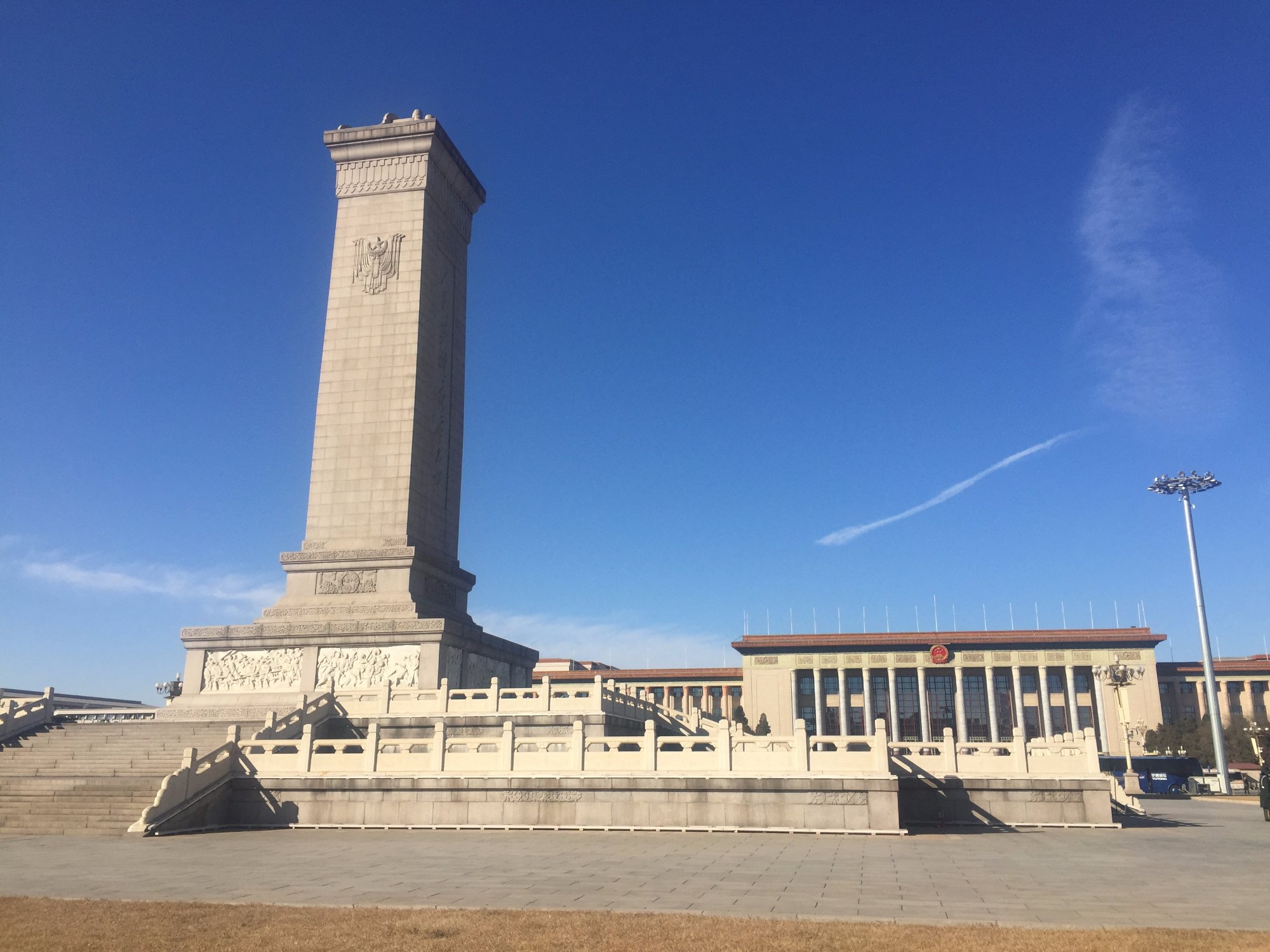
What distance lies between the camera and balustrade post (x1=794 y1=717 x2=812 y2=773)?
18000mm

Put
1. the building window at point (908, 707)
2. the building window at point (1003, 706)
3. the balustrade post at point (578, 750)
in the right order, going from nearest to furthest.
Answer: the balustrade post at point (578, 750) < the building window at point (1003, 706) < the building window at point (908, 707)

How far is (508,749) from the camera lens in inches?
754

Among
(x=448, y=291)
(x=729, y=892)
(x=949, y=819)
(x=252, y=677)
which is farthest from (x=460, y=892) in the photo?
(x=448, y=291)

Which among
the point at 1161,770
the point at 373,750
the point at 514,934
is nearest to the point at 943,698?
the point at 1161,770

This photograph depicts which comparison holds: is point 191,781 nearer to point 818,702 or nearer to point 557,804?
point 557,804

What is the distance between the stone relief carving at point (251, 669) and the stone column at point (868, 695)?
5490 cm

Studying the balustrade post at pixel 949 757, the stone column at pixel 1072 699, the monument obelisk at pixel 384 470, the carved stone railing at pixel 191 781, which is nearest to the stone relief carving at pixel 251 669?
the monument obelisk at pixel 384 470

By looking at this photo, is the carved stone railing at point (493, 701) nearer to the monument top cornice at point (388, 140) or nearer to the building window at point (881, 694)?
the monument top cornice at point (388, 140)

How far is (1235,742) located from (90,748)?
213 feet

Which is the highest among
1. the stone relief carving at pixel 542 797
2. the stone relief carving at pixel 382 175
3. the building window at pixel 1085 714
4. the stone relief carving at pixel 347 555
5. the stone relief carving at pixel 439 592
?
the stone relief carving at pixel 382 175

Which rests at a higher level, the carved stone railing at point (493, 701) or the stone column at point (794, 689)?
the stone column at point (794, 689)

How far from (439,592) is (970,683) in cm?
5593

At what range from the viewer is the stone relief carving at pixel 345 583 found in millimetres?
30828

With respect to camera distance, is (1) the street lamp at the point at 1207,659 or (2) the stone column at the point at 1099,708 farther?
(2) the stone column at the point at 1099,708
